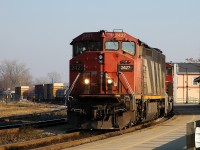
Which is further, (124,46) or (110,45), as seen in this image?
(124,46)

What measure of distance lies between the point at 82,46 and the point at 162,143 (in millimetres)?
6806

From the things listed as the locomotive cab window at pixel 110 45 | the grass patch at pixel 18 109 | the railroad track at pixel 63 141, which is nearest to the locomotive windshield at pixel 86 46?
the locomotive cab window at pixel 110 45

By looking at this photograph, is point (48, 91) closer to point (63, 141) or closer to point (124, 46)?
point (124, 46)

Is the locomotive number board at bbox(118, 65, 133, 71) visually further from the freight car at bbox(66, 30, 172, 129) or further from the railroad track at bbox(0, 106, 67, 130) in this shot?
the railroad track at bbox(0, 106, 67, 130)

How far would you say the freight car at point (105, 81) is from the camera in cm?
1703

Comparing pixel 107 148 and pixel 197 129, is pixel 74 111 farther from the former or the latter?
pixel 197 129

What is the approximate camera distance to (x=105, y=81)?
57.2 feet

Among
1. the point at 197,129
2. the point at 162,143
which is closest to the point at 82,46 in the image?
the point at 162,143

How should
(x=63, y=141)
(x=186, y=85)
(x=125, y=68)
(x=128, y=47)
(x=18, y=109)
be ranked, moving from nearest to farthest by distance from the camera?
1. (x=63, y=141)
2. (x=125, y=68)
3. (x=128, y=47)
4. (x=18, y=109)
5. (x=186, y=85)

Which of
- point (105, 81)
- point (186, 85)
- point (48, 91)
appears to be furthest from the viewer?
point (186, 85)

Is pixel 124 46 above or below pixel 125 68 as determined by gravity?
above

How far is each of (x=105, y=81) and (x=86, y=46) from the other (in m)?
1.86

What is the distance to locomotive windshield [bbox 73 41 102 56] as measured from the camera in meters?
18.0

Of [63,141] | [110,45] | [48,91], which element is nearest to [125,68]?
[110,45]
